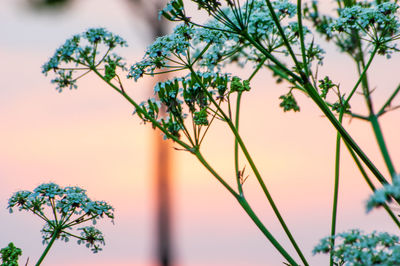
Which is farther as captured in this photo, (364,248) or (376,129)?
(376,129)

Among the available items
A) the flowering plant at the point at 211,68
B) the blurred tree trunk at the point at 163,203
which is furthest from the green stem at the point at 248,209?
the blurred tree trunk at the point at 163,203

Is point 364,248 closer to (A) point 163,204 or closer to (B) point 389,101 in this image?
(B) point 389,101

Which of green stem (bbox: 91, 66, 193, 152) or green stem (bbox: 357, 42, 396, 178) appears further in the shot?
Result: green stem (bbox: 357, 42, 396, 178)

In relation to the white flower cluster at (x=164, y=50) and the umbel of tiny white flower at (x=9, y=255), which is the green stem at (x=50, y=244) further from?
the white flower cluster at (x=164, y=50)

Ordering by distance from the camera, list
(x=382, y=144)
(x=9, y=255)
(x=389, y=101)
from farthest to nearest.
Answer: (x=382, y=144), (x=389, y=101), (x=9, y=255)

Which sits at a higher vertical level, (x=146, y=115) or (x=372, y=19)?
(x=372, y=19)

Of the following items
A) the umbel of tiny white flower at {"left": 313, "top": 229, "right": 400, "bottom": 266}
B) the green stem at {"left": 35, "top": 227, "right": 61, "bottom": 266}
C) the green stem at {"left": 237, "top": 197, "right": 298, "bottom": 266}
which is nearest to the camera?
the umbel of tiny white flower at {"left": 313, "top": 229, "right": 400, "bottom": 266}

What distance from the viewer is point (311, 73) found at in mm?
5332

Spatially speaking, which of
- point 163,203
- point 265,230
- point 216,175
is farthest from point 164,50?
point 163,203

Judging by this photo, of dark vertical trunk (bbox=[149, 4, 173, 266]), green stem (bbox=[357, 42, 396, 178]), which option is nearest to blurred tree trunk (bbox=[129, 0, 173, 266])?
dark vertical trunk (bbox=[149, 4, 173, 266])

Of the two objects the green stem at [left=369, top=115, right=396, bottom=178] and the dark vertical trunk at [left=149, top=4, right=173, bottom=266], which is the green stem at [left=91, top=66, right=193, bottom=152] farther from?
the dark vertical trunk at [left=149, top=4, right=173, bottom=266]

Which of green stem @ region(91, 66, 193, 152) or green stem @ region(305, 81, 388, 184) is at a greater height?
green stem @ region(91, 66, 193, 152)

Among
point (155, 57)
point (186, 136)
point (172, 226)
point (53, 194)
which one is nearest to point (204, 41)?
point (155, 57)

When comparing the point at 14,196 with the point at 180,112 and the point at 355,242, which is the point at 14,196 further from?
the point at 355,242
